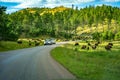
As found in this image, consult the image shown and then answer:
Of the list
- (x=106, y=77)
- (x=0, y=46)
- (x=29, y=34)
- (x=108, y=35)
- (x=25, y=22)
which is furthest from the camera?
(x=25, y=22)

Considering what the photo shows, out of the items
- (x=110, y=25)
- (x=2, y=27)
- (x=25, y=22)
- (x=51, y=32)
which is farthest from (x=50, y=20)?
(x=2, y=27)

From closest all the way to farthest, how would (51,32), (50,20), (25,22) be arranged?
(51,32), (25,22), (50,20)

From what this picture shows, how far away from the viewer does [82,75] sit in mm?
15406

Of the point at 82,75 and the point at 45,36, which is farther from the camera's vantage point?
the point at 45,36

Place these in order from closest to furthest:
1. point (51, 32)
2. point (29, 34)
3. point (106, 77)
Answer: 1. point (106, 77)
2. point (29, 34)
3. point (51, 32)

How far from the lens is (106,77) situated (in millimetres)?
14570

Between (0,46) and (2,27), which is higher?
(2,27)

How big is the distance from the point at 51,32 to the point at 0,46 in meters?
84.4

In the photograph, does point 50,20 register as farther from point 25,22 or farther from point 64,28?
point 25,22

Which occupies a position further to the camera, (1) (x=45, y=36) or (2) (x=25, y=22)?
(2) (x=25, y=22)

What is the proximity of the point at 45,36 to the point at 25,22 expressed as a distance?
3539 cm

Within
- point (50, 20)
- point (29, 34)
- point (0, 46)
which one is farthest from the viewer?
point (50, 20)

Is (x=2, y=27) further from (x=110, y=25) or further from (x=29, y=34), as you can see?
(x=110, y=25)

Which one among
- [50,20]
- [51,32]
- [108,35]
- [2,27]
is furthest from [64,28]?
[2,27]
